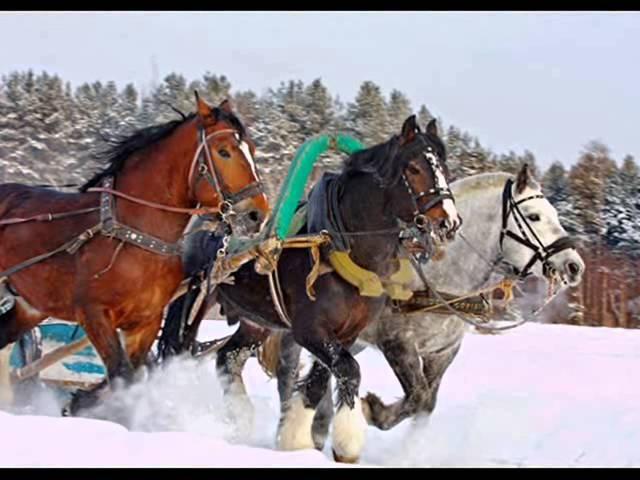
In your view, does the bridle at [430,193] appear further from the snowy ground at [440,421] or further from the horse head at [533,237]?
the snowy ground at [440,421]

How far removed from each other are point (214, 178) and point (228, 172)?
0.28ft

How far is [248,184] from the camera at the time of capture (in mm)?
5414

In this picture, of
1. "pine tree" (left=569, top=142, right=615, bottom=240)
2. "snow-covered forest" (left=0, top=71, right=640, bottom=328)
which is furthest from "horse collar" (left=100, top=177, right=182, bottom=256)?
"pine tree" (left=569, top=142, right=615, bottom=240)

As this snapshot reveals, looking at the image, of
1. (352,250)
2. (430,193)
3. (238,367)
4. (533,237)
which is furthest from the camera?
(238,367)

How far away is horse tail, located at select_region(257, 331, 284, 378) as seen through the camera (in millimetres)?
7562

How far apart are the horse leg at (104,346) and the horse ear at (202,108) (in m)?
1.21

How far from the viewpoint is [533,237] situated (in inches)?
267

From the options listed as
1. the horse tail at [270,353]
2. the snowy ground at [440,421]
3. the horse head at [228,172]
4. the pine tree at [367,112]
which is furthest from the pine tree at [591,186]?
the horse head at [228,172]

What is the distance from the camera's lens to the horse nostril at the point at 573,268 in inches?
261

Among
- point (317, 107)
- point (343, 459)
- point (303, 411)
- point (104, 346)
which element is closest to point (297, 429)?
point (303, 411)

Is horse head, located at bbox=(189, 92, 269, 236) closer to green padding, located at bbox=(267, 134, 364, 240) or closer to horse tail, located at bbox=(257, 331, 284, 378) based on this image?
green padding, located at bbox=(267, 134, 364, 240)

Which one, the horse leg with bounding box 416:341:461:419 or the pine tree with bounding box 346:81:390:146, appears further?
the pine tree with bounding box 346:81:390:146

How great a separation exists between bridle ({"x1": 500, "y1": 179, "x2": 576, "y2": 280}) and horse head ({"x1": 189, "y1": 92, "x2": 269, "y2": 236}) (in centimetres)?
213

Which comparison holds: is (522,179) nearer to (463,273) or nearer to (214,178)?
(463,273)
